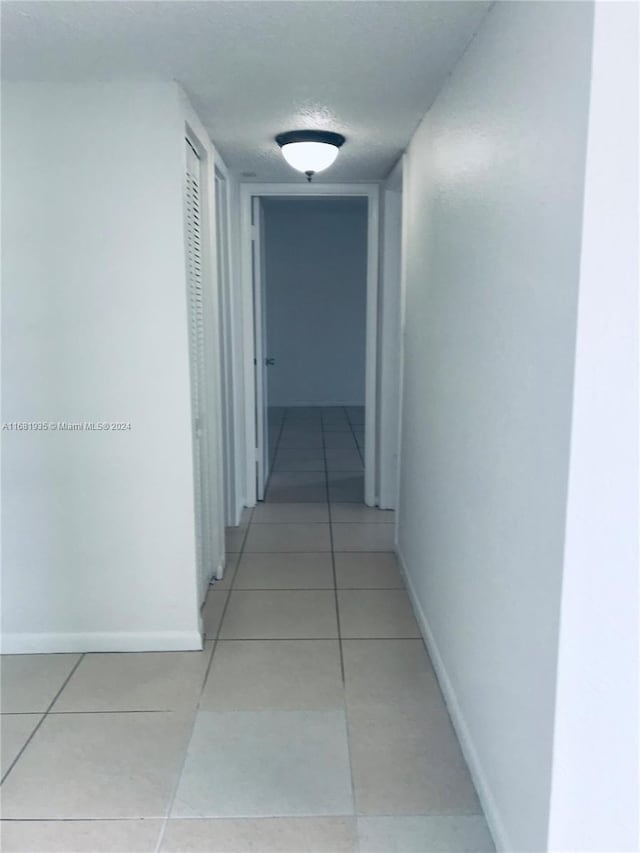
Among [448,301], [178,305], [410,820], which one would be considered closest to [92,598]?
[178,305]

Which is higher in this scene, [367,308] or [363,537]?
[367,308]

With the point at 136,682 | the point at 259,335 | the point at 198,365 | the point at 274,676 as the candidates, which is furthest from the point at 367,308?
the point at 136,682

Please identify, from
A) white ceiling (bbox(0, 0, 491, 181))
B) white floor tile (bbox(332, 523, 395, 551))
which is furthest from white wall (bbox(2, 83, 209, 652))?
white floor tile (bbox(332, 523, 395, 551))

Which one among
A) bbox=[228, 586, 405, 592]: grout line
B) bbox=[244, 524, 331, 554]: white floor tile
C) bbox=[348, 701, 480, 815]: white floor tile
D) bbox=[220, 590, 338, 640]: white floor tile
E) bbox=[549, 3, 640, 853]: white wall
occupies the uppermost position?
bbox=[549, 3, 640, 853]: white wall

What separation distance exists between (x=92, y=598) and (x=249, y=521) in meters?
1.69

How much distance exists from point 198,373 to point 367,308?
1759 mm

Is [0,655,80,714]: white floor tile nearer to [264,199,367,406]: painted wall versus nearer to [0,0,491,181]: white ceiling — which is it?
[0,0,491,181]: white ceiling

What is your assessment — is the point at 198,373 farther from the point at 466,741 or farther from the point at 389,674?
the point at 466,741

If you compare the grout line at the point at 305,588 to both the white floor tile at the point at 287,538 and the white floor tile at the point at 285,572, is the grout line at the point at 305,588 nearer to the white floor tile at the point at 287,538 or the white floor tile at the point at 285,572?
the white floor tile at the point at 285,572

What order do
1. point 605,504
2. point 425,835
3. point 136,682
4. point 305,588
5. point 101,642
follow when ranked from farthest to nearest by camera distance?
point 305,588
point 101,642
point 136,682
point 425,835
point 605,504

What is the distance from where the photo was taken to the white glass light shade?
3016 mm

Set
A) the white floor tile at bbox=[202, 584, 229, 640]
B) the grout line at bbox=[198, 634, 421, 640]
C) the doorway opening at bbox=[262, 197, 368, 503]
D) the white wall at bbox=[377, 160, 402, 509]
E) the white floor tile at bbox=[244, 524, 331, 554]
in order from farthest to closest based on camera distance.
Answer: the doorway opening at bbox=[262, 197, 368, 503]
the white wall at bbox=[377, 160, 402, 509]
the white floor tile at bbox=[244, 524, 331, 554]
the white floor tile at bbox=[202, 584, 229, 640]
the grout line at bbox=[198, 634, 421, 640]

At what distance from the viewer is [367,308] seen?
4508mm

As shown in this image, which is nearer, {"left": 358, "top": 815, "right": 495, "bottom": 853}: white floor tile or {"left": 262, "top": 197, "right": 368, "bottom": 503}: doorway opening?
{"left": 358, "top": 815, "right": 495, "bottom": 853}: white floor tile
